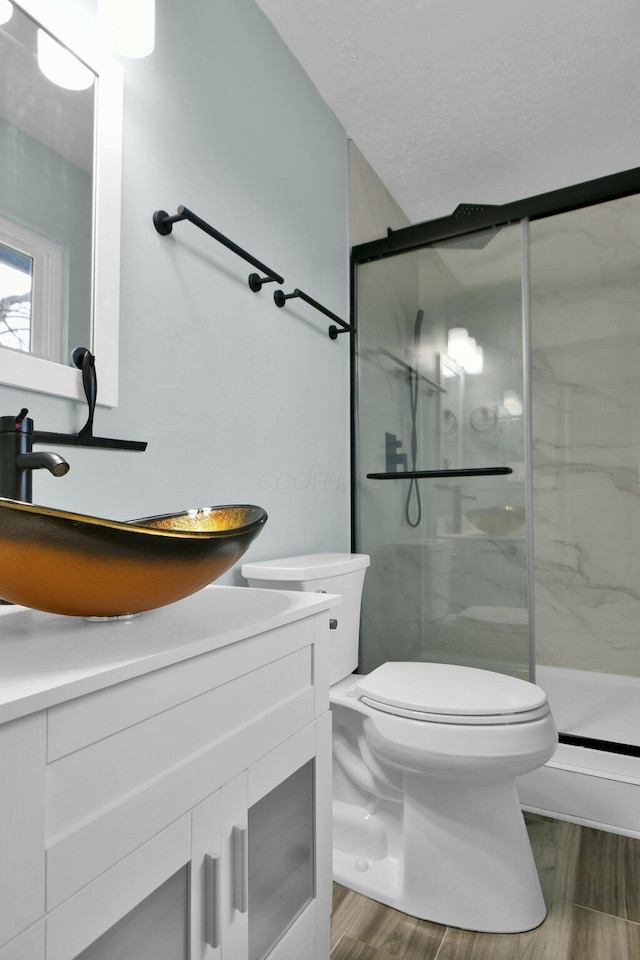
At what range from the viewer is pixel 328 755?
3.17ft

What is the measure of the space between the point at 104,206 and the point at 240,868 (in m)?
1.16

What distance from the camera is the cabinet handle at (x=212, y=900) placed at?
670mm

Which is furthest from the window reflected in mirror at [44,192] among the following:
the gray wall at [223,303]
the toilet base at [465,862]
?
the toilet base at [465,862]

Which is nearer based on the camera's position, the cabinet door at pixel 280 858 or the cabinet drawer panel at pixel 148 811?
the cabinet drawer panel at pixel 148 811

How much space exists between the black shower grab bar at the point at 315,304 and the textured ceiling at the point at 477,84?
0.80 m

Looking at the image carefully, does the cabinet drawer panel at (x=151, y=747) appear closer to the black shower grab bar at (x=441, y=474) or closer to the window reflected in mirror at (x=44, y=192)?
the window reflected in mirror at (x=44, y=192)

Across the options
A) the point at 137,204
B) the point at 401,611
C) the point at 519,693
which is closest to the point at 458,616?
the point at 401,611

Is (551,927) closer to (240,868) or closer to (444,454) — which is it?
(240,868)

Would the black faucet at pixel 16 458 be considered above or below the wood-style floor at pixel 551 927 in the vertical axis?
above

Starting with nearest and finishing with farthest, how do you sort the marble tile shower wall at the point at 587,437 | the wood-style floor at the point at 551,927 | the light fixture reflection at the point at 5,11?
1. the light fixture reflection at the point at 5,11
2. the wood-style floor at the point at 551,927
3. the marble tile shower wall at the point at 587,437

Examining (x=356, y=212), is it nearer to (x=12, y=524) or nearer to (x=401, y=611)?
(x=401, y=611)

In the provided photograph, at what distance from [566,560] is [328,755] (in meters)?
2.25

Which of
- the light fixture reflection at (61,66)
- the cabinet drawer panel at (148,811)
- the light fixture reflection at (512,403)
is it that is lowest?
the cabinet drawer panel at (148,811)

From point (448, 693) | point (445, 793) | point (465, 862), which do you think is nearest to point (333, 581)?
point (448, 693)
